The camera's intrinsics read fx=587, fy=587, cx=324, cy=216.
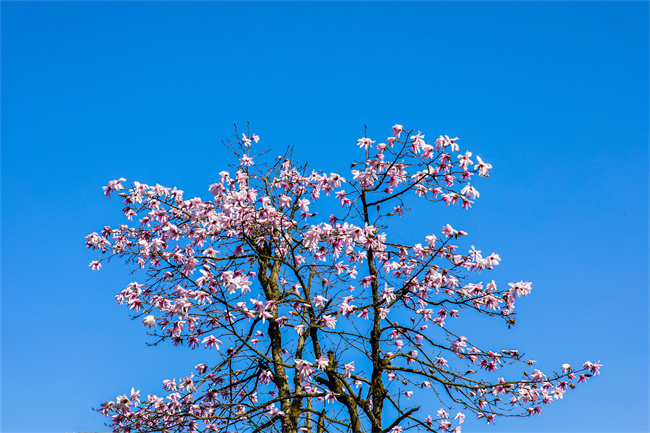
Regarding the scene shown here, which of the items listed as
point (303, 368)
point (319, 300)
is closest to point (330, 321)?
point (319, 300)

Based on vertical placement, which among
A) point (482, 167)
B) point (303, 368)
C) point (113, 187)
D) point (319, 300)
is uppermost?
point (113, 187)

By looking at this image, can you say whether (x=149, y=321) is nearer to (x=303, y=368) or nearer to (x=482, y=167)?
(x=303, y=368)

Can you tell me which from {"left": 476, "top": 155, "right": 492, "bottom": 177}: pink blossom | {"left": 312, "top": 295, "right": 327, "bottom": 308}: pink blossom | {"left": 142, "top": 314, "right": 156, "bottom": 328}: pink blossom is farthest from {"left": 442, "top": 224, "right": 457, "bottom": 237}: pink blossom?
{"left": 142, "top": 314, "right": 156, "bottom": 328}: pink blossom

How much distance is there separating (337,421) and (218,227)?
13.6 ft

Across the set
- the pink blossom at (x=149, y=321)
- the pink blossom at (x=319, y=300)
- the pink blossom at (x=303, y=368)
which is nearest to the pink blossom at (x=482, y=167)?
the pink blossom at (x=319, y=300)

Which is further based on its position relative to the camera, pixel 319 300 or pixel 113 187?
pixel 113 187

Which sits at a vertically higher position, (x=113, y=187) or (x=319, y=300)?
(x=113, y=187)

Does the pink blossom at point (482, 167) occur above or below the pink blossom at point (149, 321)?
above

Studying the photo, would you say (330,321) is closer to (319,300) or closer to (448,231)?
(319,300)

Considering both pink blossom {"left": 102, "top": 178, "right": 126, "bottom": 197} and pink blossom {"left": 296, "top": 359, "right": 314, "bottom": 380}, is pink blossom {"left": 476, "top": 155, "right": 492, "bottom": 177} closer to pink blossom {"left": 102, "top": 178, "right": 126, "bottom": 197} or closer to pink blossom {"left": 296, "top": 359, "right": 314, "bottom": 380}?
pink blossom {"left": 296, "top": 359, "right": 314, "bottom": 380}

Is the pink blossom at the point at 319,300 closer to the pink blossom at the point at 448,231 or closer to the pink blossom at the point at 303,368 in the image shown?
the pink blossom at the point at 303,368

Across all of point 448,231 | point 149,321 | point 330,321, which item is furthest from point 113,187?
point 448,231

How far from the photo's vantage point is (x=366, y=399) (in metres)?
9.55

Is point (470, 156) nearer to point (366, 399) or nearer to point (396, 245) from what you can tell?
point (396, 245)
